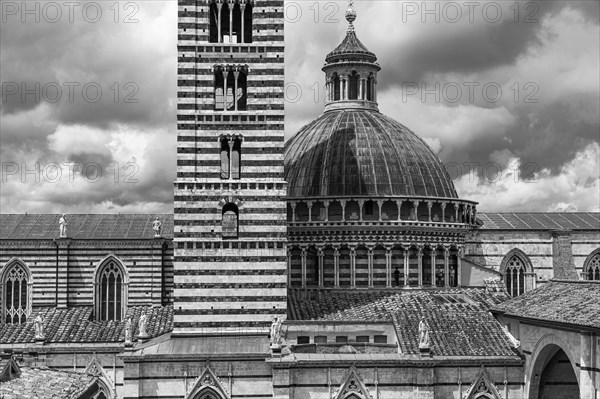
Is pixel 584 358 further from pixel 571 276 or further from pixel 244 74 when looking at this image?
pixel 571 276

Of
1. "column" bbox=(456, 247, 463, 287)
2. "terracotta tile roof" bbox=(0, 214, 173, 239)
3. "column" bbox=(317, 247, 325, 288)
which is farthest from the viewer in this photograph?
"terracotta tile roof" bbox=(0, 214, 173, 239)

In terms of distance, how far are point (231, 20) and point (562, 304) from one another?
58.4 feet

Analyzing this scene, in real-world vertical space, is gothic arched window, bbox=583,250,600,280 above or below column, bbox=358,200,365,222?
below

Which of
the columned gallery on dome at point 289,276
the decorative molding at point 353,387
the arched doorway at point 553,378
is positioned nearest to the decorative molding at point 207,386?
the columned gallery on dome at point 289,276

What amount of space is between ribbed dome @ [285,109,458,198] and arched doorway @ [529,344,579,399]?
12.6m

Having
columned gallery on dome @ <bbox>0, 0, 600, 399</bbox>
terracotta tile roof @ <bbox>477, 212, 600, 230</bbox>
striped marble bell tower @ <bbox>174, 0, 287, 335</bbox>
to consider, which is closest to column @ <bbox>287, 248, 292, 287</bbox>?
columned gallery on dome @ <bbox>0, 0, 600, 399</bbox>

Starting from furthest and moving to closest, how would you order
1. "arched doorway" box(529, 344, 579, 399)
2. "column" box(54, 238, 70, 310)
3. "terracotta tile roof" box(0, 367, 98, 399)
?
"column" box(54, 238, 70, 310), "arched doorway" box(529, 344, 579, 399), "terracotta tile roof" box(0, 367, 98, 399)

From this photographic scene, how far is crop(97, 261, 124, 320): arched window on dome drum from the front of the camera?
152 ft

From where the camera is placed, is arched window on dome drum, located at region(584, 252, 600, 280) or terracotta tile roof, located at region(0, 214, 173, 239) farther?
arched window on dome drum, located at region(584, 252, 600, 280)

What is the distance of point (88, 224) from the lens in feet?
163

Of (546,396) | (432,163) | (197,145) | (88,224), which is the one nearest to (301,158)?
(432,163)

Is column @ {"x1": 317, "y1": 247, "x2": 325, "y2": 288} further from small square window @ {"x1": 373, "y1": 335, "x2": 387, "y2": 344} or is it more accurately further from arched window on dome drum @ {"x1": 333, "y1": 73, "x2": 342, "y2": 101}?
arched window on dome drum @ {"x1": 333, "y1": 73, "x2": 342, "y2": 101}

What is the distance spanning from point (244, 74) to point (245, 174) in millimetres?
4285

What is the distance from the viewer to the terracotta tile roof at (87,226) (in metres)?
47.6
